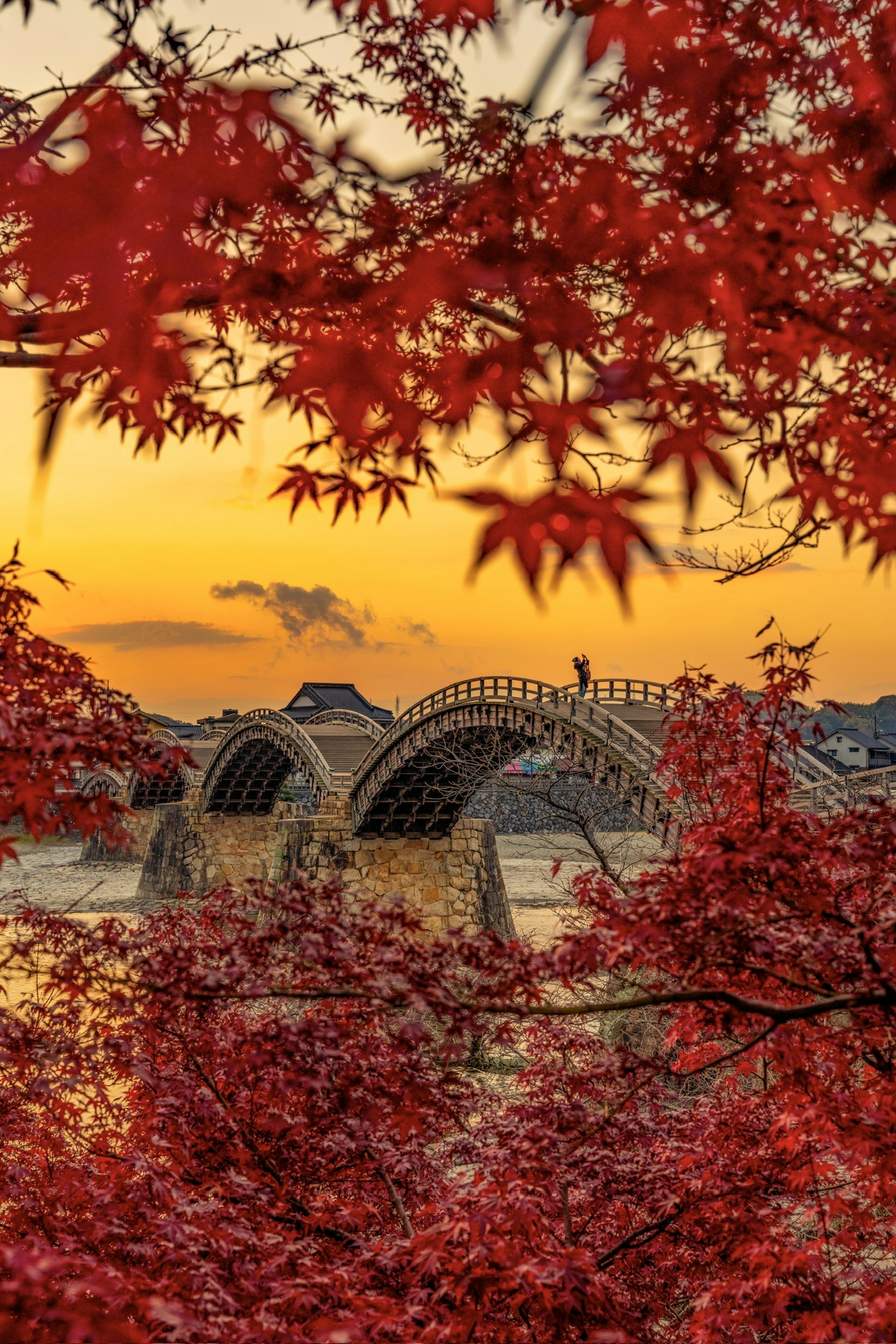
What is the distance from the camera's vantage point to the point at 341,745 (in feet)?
135

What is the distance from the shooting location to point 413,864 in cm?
2886

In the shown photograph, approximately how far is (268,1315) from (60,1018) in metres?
3.37

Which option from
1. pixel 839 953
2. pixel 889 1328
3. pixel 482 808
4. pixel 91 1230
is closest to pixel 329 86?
pixel 839 953

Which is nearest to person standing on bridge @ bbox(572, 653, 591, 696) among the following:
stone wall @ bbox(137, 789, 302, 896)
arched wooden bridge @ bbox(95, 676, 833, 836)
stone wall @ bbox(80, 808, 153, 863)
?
arched wooden bridge @ bbox(95, 676, 833, 836)

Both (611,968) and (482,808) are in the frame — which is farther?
(482,808)

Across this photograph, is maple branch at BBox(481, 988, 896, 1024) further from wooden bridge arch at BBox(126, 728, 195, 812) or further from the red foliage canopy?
wooden bridge arch at BBox(126, 728, 195, 812)

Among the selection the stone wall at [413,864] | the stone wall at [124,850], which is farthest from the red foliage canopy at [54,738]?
the stone wall at [124,850]

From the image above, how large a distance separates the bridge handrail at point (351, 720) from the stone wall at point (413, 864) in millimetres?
4821

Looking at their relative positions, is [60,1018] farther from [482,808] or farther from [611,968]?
[482,808]

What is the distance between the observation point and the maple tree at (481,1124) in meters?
3.51

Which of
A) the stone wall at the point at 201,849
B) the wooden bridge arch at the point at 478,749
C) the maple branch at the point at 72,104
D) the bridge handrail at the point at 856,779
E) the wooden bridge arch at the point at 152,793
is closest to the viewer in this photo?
the maple branch at the point at 72,104

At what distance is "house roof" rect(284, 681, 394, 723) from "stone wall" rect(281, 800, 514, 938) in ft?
134

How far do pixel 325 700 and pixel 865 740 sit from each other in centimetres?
3858

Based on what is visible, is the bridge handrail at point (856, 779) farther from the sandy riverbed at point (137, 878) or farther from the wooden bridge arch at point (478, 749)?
the sandy riverbed at point (137, 878)
